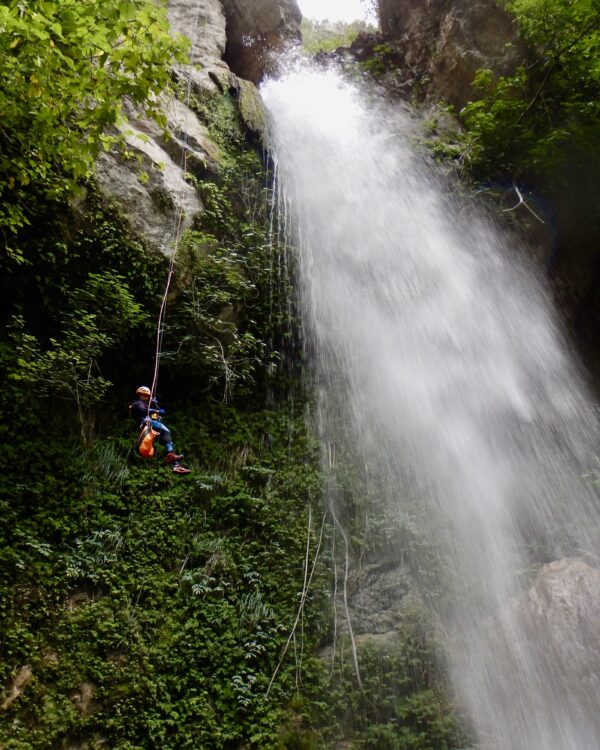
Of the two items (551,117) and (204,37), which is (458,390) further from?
(204,37)

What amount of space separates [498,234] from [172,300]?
6.32 m

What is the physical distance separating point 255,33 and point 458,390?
1042cm

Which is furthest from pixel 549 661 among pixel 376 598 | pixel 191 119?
pixel 191 119

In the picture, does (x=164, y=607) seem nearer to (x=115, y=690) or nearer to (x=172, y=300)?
(x=115, y=690)

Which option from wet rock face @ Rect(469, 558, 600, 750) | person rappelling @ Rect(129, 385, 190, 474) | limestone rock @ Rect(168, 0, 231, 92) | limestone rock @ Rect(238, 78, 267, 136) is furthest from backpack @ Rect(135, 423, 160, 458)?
limestone rock @ Rect(168, 0, 231, 92)

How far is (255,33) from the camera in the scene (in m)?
11.8

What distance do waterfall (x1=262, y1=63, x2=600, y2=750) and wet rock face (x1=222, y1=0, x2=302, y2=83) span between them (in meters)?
2.44

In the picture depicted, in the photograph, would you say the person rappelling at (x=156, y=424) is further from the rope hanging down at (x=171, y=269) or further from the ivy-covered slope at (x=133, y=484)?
the ivy-covered slope at (x=133, y=484)

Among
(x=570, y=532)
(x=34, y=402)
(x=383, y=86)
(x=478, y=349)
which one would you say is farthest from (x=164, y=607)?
(x=383, y=86)

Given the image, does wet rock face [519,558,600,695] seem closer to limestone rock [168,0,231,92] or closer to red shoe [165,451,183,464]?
red shoe [165,451,183,464]

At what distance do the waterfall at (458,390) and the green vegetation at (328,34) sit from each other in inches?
301

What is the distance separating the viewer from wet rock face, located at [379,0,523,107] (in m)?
10.4

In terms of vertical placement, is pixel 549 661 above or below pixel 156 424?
below

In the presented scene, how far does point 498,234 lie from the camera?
914 cm
